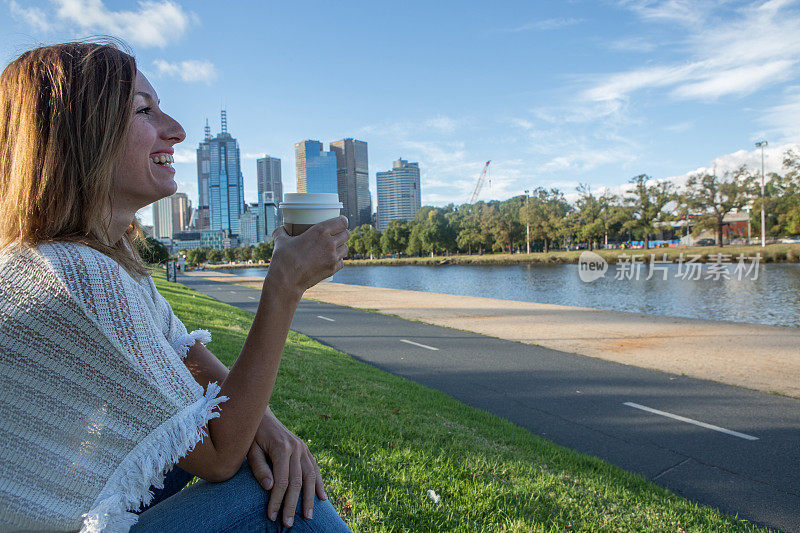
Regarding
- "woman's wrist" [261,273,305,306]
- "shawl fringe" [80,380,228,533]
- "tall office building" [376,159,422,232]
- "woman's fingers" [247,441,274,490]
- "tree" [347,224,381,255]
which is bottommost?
"woman's fingers" [247,441,274,490]

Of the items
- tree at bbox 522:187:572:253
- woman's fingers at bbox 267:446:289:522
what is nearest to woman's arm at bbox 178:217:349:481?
woman's fingers at bbox 267:446:289:522

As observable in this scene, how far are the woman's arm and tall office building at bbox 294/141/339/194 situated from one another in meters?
0.88

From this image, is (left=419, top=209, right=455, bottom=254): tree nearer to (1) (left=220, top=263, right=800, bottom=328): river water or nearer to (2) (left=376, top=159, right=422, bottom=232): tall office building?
(1) (left=220, top=263, right=800, bottom=328): river water

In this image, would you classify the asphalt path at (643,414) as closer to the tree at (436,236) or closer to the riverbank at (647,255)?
the riverbank at (647,255)

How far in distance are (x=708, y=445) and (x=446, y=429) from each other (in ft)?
8.33

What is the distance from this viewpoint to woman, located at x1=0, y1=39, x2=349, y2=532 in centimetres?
95

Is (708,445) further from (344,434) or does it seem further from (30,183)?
(30,183)

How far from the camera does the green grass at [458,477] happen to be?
2.86 meters

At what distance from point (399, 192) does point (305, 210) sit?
174051 millimetres

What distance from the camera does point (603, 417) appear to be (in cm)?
572

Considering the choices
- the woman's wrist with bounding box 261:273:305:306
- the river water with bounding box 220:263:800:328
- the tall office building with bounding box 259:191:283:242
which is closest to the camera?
the woman's wrist with bounding box 261:273:305:306

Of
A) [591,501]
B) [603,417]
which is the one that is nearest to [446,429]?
[591,501]

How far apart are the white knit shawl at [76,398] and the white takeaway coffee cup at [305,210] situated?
47 cm

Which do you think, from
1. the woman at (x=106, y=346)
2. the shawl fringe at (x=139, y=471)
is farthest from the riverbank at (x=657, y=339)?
the shawl fringe at (x=139, y=471)
